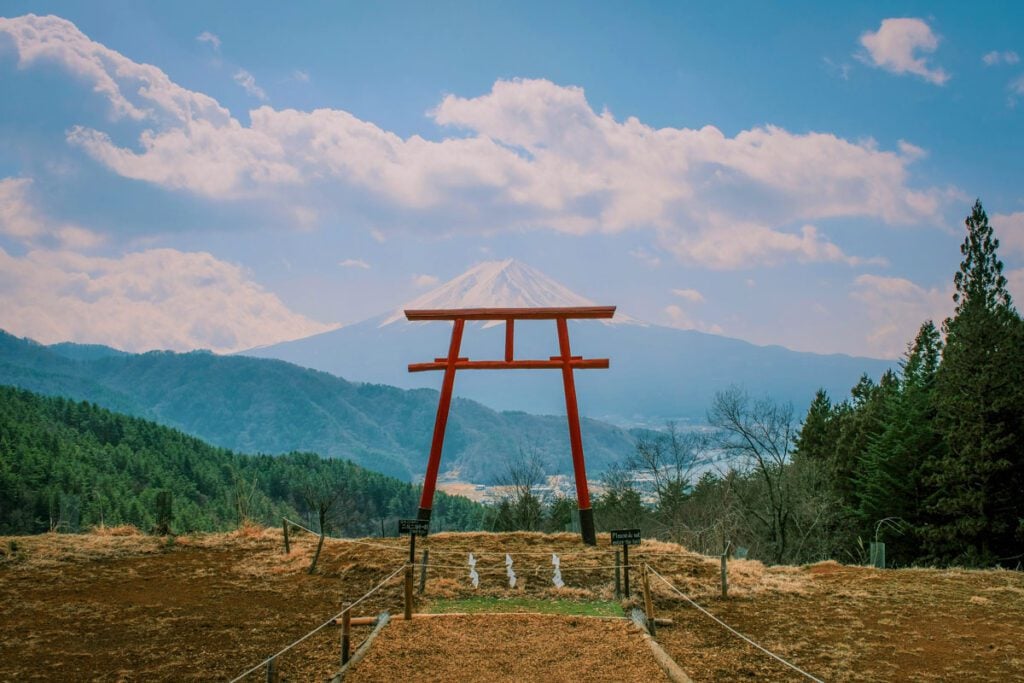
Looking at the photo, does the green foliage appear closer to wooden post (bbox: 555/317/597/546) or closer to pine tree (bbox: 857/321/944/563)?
pine tree (bbox: 857/321/944/563)

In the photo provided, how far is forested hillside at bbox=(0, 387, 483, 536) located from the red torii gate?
22.5 m

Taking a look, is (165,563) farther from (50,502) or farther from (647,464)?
(50,502)

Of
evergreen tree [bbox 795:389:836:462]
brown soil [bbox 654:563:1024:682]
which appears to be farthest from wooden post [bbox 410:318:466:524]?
evergreen tree [bbox 795:389:836:462]

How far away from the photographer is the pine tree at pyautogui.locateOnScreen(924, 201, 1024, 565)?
19.7 metres

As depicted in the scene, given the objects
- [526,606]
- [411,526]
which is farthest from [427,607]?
[411,526]

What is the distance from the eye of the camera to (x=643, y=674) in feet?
22.8

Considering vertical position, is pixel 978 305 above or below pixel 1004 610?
above

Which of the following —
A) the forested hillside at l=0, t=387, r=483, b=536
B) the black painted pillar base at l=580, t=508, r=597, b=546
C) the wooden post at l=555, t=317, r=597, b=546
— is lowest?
the forested hillside at l=0, t=387, r=483, b=536

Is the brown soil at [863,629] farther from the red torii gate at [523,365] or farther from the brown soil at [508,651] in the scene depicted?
the red torii gate at [523,365]

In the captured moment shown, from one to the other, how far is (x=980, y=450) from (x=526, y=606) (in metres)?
16.3

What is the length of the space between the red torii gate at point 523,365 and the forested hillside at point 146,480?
22469mm

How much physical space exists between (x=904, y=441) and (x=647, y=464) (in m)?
8.36

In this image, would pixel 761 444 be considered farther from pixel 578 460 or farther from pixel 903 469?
pixel 578 460

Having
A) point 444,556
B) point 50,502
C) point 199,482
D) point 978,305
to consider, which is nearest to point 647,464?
point 978,305
